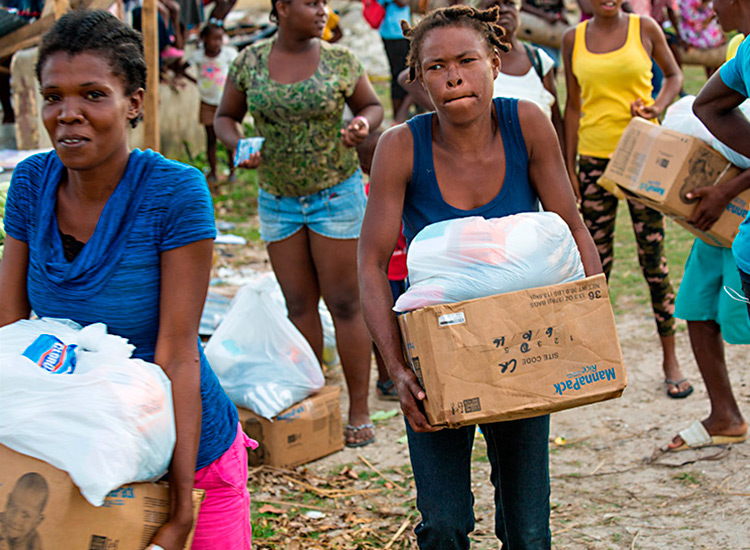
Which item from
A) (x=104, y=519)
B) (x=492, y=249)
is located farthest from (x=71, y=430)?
(x=492, y=249)

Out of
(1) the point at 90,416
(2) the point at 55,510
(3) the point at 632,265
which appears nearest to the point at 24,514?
(2) the point at 55,510

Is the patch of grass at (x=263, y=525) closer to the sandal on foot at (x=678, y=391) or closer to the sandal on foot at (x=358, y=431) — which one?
the sandal on foot at (x=358, y=431)

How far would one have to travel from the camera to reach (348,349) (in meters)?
4.62

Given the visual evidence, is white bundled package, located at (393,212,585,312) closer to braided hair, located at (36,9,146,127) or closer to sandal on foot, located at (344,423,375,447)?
braided hair, located at (36,9,146,127)

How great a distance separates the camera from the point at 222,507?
2.19 m

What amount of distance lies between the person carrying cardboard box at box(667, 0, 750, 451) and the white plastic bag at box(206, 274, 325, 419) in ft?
6.10

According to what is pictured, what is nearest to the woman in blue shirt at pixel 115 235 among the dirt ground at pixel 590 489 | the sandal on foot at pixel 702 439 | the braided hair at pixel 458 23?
the braided hair at pixel 458 23

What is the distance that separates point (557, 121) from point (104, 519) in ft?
14.8

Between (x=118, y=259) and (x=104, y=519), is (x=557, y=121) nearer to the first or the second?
(x=118, y=259)

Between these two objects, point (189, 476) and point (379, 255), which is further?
point (379, 255)

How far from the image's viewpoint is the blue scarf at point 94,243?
2051 mm

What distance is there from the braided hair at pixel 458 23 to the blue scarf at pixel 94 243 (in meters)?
0.87

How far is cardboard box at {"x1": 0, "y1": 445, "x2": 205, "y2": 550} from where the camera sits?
172 cm

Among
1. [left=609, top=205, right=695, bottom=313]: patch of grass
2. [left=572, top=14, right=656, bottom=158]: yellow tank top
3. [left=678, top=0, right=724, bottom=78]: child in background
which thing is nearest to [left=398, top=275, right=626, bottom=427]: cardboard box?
[left=572, top=14, right=656, bottom=158]: yellow tank top
